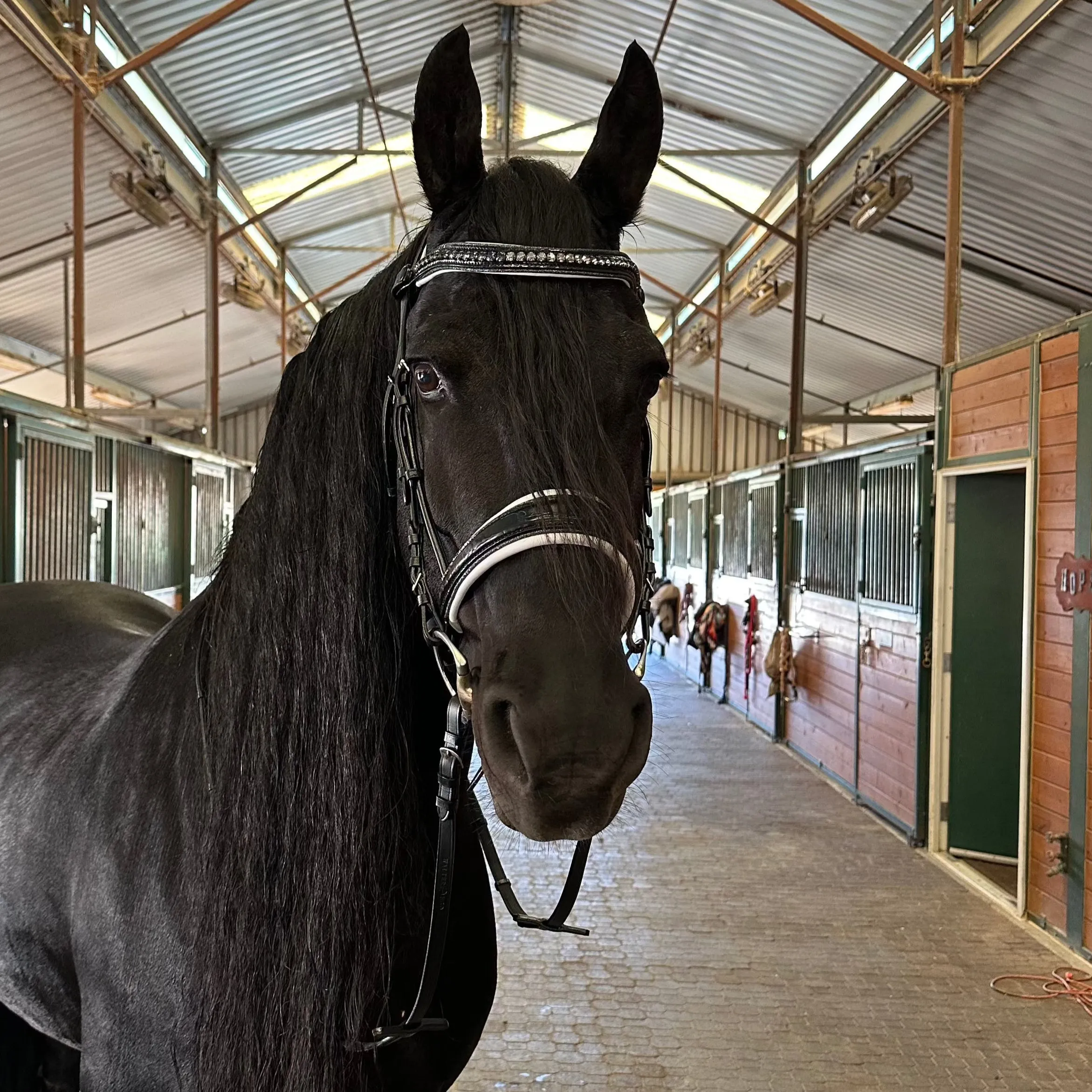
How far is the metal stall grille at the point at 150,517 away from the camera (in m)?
5.00

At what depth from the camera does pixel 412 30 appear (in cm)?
A: 689

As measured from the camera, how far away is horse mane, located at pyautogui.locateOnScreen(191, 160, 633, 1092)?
0.92 m

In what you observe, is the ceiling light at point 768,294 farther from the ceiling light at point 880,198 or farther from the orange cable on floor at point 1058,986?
the orange cable on floor at point 1058,986

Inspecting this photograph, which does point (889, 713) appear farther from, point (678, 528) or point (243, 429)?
point (243, 429)

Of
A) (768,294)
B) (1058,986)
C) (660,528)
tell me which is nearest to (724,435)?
(660,528)

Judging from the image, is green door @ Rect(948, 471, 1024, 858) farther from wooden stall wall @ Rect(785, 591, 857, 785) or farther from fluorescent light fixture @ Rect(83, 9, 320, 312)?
fluorescent light fixture @ Rect(83, 9, 320, 312)

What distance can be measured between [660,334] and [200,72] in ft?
26.9

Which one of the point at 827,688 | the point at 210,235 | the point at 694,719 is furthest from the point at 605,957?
the point at 210,235

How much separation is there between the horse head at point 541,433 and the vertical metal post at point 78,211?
13.5ft

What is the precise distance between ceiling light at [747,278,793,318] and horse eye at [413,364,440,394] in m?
7.45

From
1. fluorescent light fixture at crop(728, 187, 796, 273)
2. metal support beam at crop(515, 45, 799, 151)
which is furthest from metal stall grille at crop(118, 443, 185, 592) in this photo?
fluorescent light fixture at crop(728, 187, 796, 273)

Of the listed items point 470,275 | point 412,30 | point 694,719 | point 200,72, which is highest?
point 412,30

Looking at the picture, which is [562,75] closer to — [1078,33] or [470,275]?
[1078,33]

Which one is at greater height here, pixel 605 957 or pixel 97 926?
pixel 97 926
